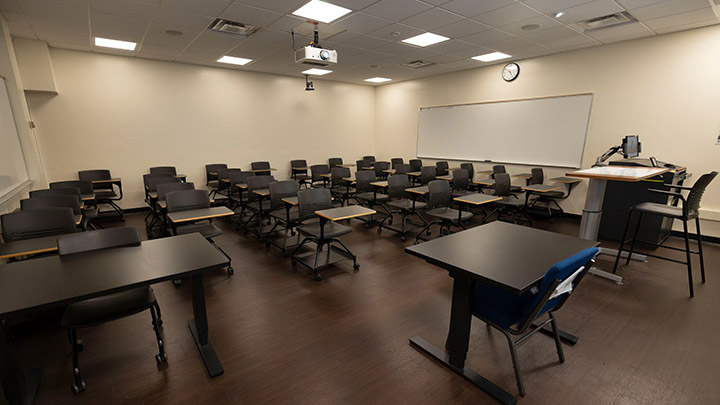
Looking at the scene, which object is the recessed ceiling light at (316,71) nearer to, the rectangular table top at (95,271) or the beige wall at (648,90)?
the beige wall at (648,90)

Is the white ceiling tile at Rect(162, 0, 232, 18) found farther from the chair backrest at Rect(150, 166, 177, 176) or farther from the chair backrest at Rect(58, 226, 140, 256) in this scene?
the chair backrest at Rect(150, 166, 177, 176)

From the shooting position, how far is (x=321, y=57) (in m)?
4.30

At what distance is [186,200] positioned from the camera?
366 centimetres

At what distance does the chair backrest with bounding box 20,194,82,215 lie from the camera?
10.9 ft

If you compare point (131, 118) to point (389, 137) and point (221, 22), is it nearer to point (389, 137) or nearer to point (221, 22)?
point (221, 22)

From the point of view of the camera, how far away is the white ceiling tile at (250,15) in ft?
12.4

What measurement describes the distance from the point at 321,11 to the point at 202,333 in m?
3.79

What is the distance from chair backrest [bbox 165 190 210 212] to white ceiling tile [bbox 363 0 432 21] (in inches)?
120

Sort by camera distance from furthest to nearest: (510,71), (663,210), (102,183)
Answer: (510,71) < (102,183) < (663,210)

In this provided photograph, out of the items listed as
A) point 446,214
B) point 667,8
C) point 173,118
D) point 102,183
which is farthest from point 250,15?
point 667,8

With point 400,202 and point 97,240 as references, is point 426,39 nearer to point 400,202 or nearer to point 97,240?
point 400,202

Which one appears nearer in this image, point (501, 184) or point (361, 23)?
point (361, 23)

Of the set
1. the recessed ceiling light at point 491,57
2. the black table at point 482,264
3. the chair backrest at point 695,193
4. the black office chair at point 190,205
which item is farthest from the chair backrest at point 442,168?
the black office chair at point 190,205

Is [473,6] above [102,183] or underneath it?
above
